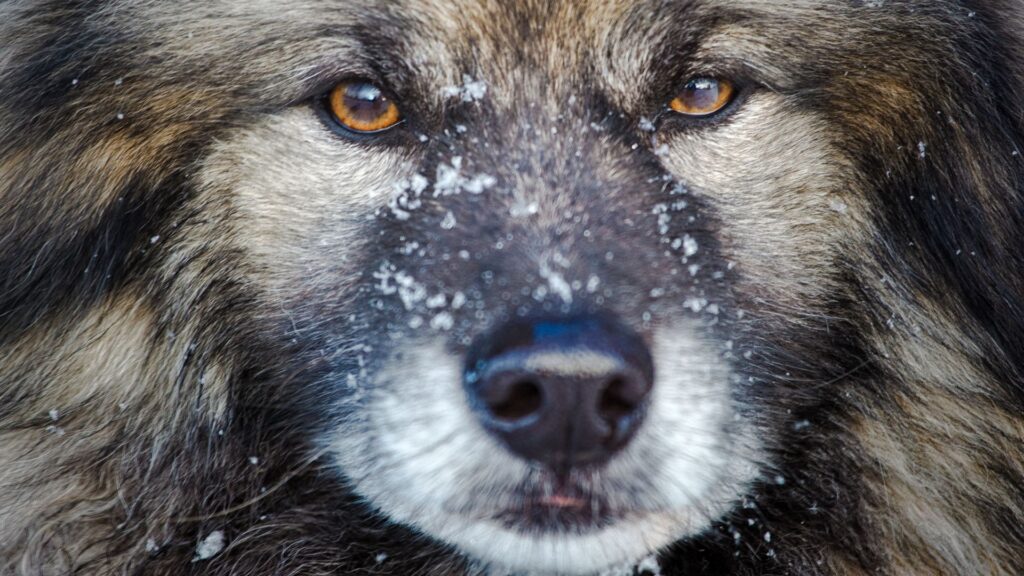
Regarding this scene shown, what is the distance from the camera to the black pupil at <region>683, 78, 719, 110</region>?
2146 mm

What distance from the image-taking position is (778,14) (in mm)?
2096

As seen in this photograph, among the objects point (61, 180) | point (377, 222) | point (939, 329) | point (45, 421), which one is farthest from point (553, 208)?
point (45, 421)

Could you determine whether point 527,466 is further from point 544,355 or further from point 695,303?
point 695,303

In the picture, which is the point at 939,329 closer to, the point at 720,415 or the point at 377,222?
the point at 720,415

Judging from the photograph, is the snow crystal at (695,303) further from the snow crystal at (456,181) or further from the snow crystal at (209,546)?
the snow crystal at (209,546)

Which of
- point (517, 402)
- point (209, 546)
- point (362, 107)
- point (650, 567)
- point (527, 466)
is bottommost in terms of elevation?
point (209, 546)

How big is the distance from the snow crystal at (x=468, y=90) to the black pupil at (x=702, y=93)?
1.39 feet

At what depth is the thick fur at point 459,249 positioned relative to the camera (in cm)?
207

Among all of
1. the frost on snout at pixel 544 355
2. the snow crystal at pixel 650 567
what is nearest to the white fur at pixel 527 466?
the frost on snout at pixel 544 355

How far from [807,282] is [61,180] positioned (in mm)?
1606

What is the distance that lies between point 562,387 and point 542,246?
0.31 meters

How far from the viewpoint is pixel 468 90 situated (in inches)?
82.6

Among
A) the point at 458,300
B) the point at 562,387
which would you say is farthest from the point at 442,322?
the point at 562,387

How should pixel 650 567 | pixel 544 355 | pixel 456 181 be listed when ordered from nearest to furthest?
pixel 544 355, pixel 456 181, pixel 650 567
